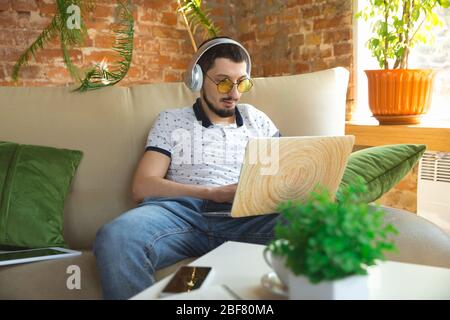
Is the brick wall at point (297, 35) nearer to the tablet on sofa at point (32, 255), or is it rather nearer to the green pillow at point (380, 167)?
the green pillow at point (380, 167)

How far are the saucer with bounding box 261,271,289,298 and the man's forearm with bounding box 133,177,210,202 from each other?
0.73m

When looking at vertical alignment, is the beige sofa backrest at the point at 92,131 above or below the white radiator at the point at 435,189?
above

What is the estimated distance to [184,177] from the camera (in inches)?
74.0

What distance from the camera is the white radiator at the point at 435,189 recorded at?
Answer: 8.63 feet

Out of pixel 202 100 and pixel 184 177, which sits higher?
pixel 202 100

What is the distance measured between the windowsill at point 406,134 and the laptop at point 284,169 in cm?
118

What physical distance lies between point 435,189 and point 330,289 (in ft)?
6.77

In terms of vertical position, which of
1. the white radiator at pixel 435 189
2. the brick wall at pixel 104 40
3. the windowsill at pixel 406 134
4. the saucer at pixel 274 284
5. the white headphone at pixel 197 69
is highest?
the brick wall at pixel 104 40

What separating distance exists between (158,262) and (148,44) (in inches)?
91.5

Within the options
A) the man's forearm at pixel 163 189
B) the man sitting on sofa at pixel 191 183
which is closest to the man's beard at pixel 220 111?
the man sitting on sofa at pixel 191 183

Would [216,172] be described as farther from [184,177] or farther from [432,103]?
[432,103]

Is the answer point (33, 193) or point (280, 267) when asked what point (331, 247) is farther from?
point (33, 193)

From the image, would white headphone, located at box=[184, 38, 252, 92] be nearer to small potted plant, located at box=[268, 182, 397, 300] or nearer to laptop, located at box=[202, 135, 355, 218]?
laptop, located at box=[202, 135, 355, 218]

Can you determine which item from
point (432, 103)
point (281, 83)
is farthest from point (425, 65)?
point (281, 83)
